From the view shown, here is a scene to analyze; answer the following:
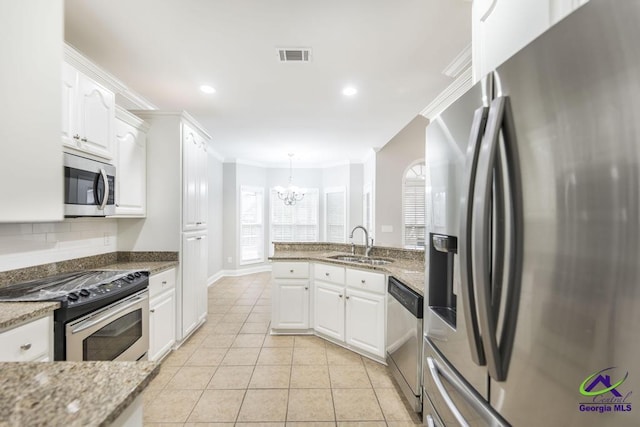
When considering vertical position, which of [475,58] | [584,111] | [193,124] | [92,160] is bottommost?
[584,111]

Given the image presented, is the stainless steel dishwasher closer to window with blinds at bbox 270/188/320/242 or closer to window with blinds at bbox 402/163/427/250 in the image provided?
window with blinds at bbox 402/163/427/250

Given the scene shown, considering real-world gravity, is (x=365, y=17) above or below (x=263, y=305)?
above

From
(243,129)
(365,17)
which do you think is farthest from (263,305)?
(365,17)

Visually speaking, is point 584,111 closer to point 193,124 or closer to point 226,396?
point 226,396

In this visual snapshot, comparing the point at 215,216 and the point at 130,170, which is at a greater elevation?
the point at 130,170

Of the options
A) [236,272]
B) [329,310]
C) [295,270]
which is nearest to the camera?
[329,310]

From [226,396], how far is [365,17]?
9.58ft

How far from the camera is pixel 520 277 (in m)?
0.67

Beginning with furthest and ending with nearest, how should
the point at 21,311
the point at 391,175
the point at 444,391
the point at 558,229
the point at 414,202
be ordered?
the point at 414,202 → the point at 391,175 → the point at 21,311 → the point at 444,391 → the point at 558,229

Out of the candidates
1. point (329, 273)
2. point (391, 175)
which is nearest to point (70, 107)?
point (329, 273)

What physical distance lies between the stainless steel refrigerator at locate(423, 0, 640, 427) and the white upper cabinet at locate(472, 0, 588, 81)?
210 mm

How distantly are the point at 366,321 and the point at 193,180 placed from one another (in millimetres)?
2434

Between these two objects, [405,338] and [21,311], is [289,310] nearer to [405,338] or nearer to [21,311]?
[405,338]

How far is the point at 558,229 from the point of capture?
1.94 ft
